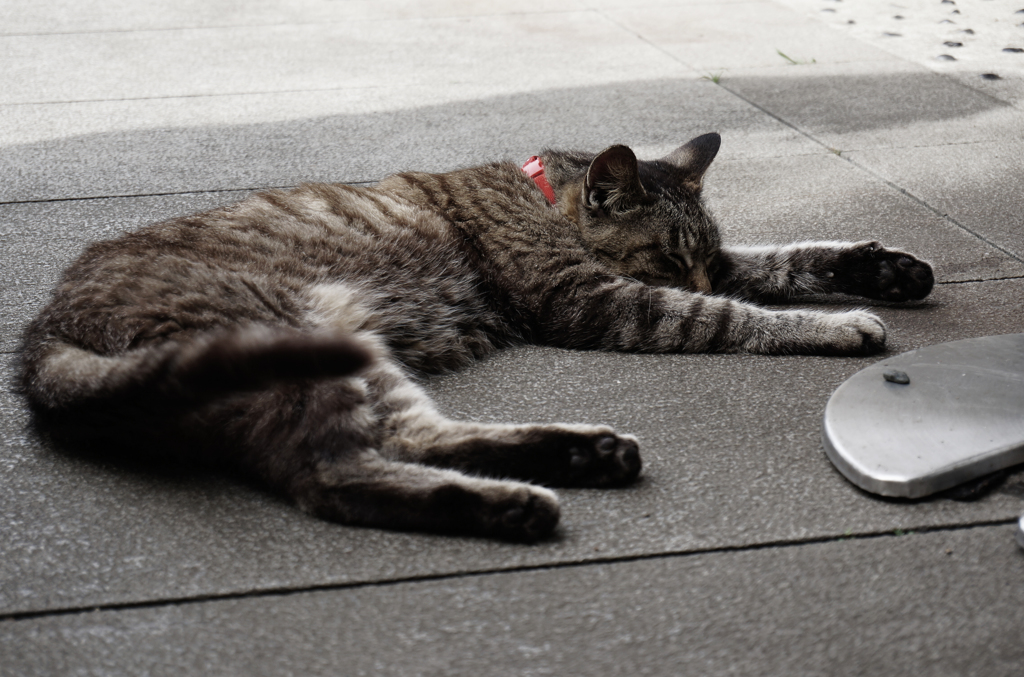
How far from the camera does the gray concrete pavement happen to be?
182 centimetres

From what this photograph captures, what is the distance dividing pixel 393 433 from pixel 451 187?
145 cm

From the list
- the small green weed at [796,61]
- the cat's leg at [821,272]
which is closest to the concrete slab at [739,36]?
the small green weed at [796,61]

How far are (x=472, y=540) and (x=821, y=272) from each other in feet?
6.67

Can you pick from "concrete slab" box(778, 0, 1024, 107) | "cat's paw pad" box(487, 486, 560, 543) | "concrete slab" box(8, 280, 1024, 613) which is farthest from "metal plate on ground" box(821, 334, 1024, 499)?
"concrete slab" box(778, 0, 1024, 107)

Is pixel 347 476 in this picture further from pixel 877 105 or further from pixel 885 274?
pixel 877 105

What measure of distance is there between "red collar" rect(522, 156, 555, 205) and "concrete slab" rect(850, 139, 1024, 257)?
1.99m

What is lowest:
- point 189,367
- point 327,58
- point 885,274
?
point 885,274

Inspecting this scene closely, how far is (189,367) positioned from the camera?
187 centimetres

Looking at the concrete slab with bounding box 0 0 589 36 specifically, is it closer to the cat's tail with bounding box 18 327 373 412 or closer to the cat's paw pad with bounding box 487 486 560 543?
the cat's tail with bounding box 18 327 373 412

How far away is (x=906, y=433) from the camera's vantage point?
7.77 ft

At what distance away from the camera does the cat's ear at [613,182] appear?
129 inches

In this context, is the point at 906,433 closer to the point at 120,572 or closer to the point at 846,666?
the point at 846,666

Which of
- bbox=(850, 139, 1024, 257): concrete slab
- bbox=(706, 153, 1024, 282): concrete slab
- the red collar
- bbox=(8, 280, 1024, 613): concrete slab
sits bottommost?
bbox=(8, 280, 1024, 613): concrete slab

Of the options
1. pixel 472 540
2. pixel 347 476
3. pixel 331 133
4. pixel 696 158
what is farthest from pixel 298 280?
pixel 331 133
